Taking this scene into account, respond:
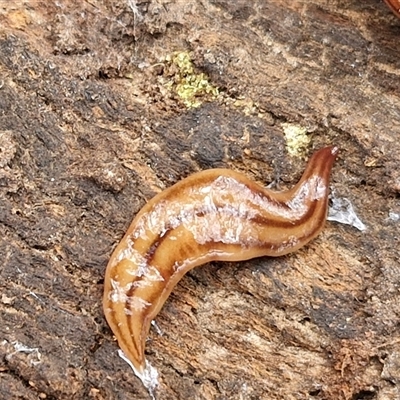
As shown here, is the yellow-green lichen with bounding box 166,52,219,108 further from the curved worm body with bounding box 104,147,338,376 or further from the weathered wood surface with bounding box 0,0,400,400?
the curved worm body with bounding box 104,147,338,376

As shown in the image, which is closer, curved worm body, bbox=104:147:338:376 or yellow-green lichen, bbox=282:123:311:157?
curved worm body, bbox=104:147:338:376

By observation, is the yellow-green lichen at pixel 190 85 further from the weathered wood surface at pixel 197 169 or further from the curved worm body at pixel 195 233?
the curved worm body at pixel 195 233

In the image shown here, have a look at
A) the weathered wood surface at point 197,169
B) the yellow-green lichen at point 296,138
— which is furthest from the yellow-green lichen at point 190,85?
the yellow-green lichen at point 296,138

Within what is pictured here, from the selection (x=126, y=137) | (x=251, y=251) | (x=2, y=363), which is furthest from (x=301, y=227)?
(x=2, y=363)

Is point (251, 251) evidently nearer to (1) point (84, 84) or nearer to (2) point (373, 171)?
(2) point (373, 171)

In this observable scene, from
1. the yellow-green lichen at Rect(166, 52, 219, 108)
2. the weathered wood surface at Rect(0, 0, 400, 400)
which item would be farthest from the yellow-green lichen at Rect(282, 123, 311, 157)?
the yellow-green lichen at Rect(166, 52, 219, 108)

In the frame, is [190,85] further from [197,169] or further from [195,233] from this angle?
[195,233]

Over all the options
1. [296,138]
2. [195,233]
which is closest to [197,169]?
[195,233]
